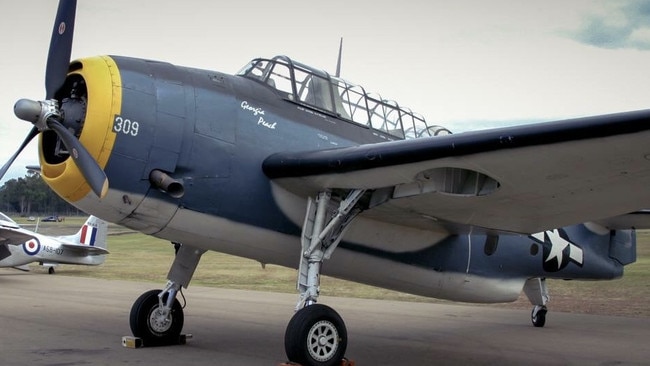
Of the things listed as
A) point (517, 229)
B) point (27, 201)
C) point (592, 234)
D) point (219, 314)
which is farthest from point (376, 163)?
point (27, 201)

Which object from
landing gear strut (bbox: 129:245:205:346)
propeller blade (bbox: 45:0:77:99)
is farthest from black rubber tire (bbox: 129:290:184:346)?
propeller blade (bbox: 45:0:77:99)

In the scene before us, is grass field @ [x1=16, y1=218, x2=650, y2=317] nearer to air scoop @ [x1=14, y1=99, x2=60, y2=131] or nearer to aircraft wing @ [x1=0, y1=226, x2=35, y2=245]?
aircraft wing @ [x1=0, y1=226, x2=35, y2=245]

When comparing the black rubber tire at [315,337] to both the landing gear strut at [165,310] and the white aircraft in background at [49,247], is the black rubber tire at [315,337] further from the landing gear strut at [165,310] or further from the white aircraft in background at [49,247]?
the white aircraft in background at [49,247]

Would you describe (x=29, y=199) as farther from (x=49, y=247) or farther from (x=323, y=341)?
(x=323, y=341)

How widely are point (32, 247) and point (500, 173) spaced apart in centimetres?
2373

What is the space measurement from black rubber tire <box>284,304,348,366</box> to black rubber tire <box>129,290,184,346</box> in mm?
3073

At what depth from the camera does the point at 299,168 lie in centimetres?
774

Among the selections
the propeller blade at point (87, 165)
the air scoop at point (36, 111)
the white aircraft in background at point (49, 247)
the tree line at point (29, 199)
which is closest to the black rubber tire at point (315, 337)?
the propeller blade at point (87, 165)

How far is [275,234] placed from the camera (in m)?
8.24

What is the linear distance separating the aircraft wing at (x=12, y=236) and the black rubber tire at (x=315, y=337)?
2007 cm

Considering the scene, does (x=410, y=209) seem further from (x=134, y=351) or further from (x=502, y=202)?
(x=134, y=351)

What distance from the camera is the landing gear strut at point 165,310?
9633mm

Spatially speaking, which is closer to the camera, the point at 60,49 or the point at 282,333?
the point at 60,49

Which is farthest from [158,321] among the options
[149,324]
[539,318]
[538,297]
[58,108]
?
[539,318]
